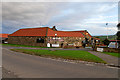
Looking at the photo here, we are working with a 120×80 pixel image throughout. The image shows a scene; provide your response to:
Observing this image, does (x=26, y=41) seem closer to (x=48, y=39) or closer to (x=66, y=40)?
(x=48, y=39)

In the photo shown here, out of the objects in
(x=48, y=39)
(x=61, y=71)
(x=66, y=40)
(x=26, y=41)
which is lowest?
(x=61, y=71)

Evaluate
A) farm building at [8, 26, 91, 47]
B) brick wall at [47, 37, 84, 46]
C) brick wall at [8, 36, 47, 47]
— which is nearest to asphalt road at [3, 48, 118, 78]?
farm building at [8, 26, 91, 47]

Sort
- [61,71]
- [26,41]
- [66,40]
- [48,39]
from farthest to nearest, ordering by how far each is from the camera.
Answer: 1. [26,41]
2. [66,40]
3. [48,39]
4. [61,71]

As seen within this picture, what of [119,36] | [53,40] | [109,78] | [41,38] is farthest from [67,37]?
[109,78]

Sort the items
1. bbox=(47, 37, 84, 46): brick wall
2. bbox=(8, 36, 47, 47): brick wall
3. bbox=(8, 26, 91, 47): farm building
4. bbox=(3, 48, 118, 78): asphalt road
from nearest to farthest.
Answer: bbox=(3, 48, 118, 78): asphalt road
bbox=(8, 26, 91, 47): farm building
bbox=(47, 37, 84, 46): brick wall
bbox=(8, 36, 47, 47): brick wall

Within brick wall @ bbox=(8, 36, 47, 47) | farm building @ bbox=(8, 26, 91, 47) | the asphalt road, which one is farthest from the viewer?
brick wall @ bbox=(8, 36, 47, 47)

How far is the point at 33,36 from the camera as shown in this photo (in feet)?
147

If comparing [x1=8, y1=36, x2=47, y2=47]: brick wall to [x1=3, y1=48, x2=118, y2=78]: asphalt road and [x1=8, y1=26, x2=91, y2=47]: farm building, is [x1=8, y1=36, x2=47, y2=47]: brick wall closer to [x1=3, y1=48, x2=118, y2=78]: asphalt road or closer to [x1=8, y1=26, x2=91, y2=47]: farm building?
[x1=8, y1=26, x2=91, y2=47]: farm building

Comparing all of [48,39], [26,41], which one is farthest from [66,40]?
[26,41]

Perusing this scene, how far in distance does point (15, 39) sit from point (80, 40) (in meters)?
34.4

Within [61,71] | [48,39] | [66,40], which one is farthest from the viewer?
[66,40]

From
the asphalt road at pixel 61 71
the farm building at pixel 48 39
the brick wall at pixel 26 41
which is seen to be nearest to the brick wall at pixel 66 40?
the farm building at pixel 48 39

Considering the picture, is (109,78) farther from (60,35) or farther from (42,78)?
(60,35)

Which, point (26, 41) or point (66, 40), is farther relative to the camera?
point (26, 41)
